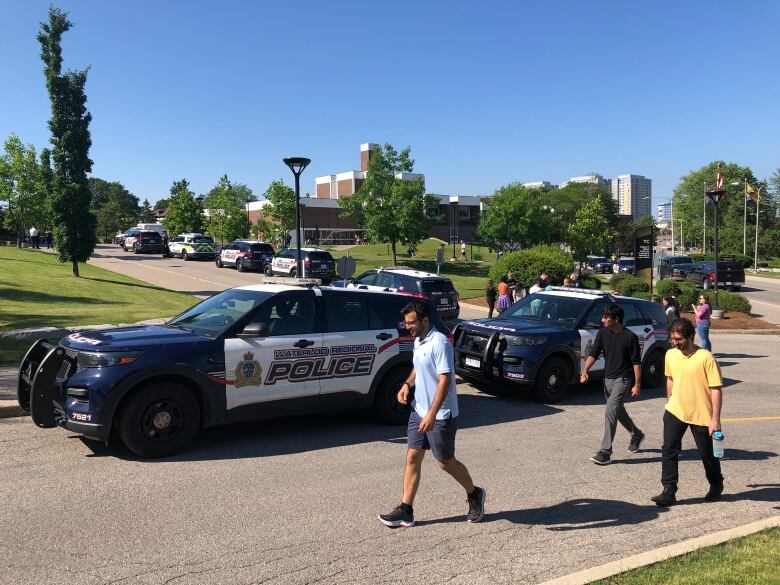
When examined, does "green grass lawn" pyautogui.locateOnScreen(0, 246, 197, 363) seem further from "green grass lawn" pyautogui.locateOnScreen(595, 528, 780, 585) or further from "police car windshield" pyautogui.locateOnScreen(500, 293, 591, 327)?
"green grass lawn" pyautogui.locateOnScreen(595, 528, 780, 585)

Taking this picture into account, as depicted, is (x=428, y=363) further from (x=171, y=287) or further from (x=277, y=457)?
(x=171, y=287)

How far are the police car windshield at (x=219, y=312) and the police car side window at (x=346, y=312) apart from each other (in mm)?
760

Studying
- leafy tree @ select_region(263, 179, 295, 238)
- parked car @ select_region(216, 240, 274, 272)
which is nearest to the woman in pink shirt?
parked car @ select_region(216, 240, 274, 272)

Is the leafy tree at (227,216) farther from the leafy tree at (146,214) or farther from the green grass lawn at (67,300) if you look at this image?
the leafy tree at (146,214)

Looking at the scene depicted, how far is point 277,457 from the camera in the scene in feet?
23.0

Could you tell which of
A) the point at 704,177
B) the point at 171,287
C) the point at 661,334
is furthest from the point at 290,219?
the point at 704,177

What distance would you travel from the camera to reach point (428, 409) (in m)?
5.05

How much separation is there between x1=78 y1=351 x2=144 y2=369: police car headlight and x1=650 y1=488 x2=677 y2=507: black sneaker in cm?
506

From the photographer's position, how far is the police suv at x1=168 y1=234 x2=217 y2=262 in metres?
46.6

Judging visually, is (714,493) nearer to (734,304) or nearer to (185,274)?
(734,304)

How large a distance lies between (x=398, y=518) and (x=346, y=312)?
3418 mm

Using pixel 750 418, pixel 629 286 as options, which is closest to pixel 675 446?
pixel 750 418

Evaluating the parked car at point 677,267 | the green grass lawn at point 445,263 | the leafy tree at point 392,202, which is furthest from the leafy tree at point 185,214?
the parked car at point 677,267

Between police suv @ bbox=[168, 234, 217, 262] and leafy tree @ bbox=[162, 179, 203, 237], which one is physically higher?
leafy tree @ bbox=[162, 179, 203, 237]
